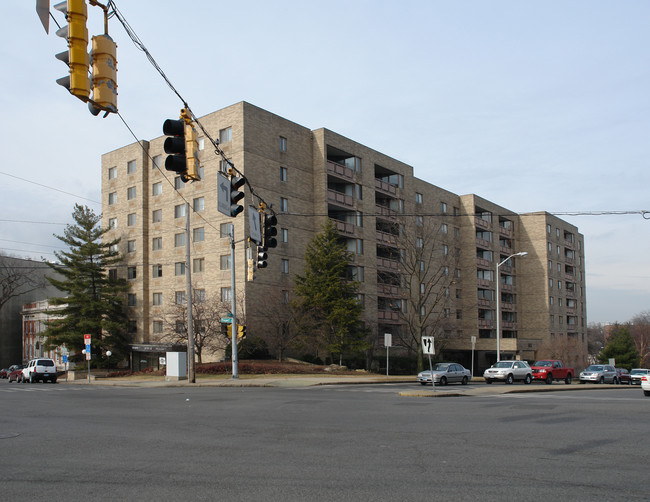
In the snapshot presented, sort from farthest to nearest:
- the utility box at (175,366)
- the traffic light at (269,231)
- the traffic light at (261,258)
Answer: the utility box at (175,366), the traffic light at (261,258), the traffic light at (269,231)

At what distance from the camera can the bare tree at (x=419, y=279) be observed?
4972cm

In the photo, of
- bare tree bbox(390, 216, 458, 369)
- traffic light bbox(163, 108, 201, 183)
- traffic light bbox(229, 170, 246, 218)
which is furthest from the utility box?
traffic light bbox(163, 108, 201, 183)

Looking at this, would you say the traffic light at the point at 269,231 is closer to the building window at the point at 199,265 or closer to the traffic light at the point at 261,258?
the traffic light at the point at 261,258

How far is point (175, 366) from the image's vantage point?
37812 millimetres

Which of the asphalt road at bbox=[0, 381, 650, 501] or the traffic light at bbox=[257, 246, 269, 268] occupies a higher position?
the traffic light at bbox=[257, 246, 269, 268]

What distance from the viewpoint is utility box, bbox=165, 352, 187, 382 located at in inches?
1484

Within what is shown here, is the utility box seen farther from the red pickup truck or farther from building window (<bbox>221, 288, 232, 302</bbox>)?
the red pickup truck

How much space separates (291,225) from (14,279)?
39358mm

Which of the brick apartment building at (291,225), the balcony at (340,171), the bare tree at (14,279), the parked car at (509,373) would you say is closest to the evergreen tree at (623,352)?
the brick apartment building at (291,225)

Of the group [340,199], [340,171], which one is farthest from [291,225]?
[340,171]

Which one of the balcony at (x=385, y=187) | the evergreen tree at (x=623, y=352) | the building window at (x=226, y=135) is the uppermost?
the building window at (x=226, y=135)

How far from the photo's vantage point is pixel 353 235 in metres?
56.7

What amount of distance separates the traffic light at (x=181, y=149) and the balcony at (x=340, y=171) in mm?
42645

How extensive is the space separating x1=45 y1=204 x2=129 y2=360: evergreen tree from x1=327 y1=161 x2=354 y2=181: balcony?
21490mm
